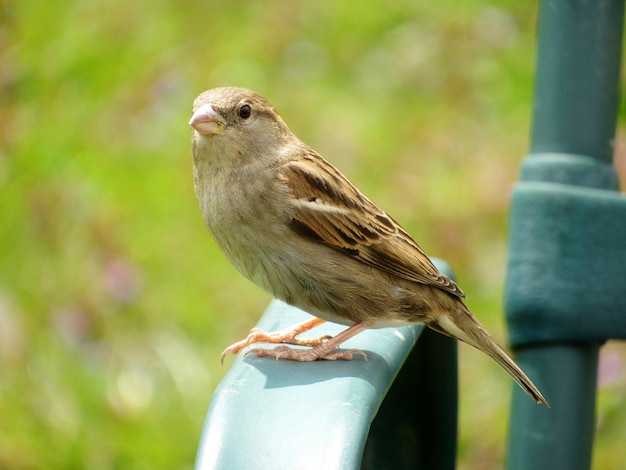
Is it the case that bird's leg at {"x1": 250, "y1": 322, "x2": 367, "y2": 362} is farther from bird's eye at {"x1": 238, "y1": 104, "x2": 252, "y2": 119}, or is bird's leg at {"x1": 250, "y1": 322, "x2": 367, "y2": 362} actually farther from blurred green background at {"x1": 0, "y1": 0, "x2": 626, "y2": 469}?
blurred green background at {"x1": 0, "y1": 0, "x2": 626, "y2": 469}

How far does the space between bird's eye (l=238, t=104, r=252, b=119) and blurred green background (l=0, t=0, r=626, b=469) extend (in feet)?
4.12

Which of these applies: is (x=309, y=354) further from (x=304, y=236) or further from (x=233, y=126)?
(x=233, y=126)

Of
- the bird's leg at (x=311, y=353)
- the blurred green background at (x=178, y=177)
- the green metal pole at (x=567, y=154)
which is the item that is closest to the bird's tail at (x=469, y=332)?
the green metal pole at (x=567, y=154)

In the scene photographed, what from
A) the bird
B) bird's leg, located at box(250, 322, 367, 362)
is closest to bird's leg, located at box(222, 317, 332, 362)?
the bird

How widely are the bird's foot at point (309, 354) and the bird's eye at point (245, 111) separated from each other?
0.69 m

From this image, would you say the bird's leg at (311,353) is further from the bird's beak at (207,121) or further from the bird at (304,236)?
the bird's beak at (207,121)

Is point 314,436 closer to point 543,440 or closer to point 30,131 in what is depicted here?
point 543,440

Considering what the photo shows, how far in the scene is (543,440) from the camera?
6.56 feet

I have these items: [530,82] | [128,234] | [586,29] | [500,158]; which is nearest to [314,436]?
[586,29]

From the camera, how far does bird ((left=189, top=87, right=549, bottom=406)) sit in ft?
7.20

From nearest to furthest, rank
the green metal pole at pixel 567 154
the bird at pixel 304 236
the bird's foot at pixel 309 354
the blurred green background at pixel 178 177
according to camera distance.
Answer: the bird's foot at pixel 309 354
the green metal pole at pixel 567 154
the bird at pixel 304 236
the blurred green background at pixel 178 177

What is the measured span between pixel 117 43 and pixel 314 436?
3.38 metres

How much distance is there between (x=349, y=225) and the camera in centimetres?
234

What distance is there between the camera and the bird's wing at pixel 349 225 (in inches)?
89.7
